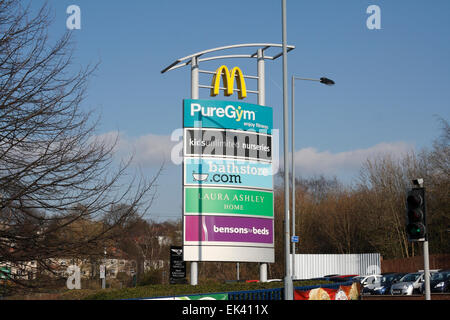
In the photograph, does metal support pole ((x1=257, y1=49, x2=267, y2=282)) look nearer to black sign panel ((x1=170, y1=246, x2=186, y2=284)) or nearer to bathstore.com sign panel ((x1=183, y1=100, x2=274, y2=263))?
bathstore.com sign panel ((x1=183, y1=100, x2=274, y2=263))

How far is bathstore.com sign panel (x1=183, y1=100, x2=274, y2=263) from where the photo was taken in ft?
70.2

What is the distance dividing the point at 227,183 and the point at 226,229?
5.45ft

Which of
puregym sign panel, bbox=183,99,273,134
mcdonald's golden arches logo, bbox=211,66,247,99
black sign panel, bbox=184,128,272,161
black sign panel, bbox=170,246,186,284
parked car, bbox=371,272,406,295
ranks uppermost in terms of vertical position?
mcdonald's golden arches logo, bbox=211,66,247,99

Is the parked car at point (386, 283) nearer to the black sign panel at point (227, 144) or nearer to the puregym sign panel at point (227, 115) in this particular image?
the black sign panel at point (227, 144)

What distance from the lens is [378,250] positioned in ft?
179

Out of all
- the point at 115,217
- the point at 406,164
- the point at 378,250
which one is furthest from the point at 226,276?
the point at 115,217

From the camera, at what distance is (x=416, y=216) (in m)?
14.9

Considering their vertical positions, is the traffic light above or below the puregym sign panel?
below

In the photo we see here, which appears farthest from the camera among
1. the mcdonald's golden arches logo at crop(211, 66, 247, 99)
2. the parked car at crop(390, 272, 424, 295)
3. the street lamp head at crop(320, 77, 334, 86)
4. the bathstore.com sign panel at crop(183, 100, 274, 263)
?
the parked car at crop(390, 272, 424, 295)

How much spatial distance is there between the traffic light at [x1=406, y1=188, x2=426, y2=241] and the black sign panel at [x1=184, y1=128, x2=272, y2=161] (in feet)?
26.9

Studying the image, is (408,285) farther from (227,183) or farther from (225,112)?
(225,112)

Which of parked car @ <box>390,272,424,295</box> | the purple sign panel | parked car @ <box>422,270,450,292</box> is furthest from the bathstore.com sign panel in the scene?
parked car @ <box>390,272,424,295</box>

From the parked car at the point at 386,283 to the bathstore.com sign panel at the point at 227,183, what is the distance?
54.1 feet
